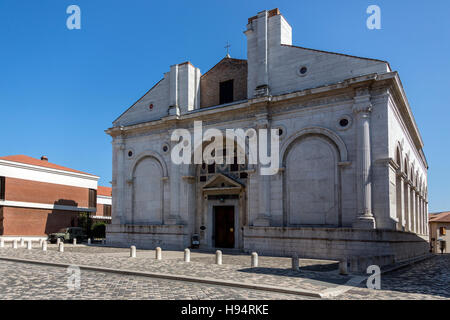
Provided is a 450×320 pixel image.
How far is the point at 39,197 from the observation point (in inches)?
1484

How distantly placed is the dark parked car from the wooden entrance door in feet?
49.6

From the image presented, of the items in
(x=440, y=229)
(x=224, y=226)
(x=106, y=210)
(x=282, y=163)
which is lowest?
(x=440, y=229)

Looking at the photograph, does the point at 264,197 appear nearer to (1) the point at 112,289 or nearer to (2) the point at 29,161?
(1) the point at 112,289

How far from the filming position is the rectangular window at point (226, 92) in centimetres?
2584

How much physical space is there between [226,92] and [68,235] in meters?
19.0

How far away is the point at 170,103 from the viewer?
1071 inches

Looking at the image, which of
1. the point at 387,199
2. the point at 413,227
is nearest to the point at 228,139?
the point at 387,199

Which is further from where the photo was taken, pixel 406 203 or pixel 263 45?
pixel 406 203

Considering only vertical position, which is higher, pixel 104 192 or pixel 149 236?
pixel 104 192

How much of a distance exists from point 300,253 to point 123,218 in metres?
14.4

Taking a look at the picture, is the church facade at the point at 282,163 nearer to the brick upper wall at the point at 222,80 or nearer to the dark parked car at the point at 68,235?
the brick upper wall at the point at 222,80

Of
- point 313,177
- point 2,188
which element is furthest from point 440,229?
point 2,188

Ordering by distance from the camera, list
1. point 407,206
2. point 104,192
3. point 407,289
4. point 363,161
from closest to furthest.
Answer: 1. point 407,289
2. point 363,161
3. point 407,206
4. point 104,192
